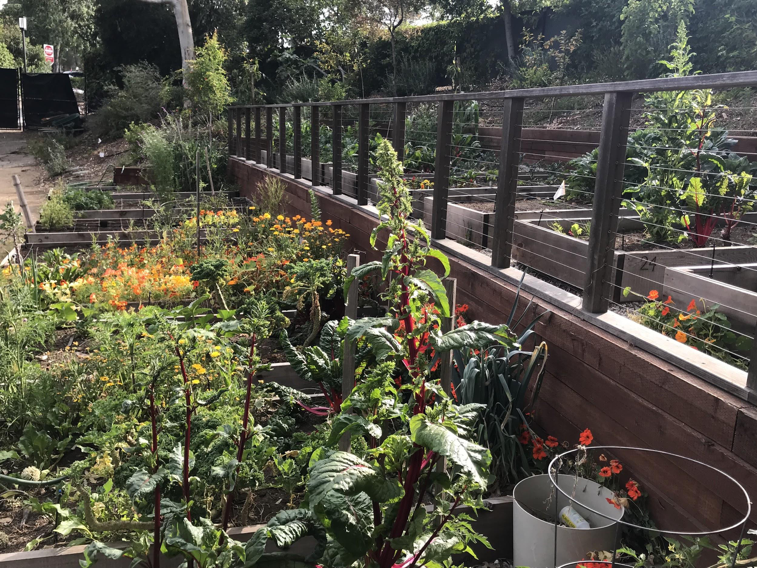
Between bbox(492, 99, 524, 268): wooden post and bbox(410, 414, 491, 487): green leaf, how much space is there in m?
2.11

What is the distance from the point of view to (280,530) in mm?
2010

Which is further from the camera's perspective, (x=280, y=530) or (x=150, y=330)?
(x=150, y=330)

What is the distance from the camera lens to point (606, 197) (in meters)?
2.79

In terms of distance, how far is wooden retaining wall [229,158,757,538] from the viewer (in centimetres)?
206

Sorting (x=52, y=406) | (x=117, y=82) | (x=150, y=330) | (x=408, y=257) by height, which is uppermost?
(x=117, y=82)

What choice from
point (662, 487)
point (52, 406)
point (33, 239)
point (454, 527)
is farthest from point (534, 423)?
point (33, 239)

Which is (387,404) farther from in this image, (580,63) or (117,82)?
(117,82)

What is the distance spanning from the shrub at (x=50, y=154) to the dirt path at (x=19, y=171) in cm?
36

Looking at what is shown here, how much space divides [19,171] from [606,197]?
21.0 m

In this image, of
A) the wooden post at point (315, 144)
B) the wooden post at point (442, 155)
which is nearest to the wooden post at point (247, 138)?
the wooden post at point (315, 144)

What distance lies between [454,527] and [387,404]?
0.49 metres

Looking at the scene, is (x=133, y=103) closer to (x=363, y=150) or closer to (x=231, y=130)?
(x=231, y=130)

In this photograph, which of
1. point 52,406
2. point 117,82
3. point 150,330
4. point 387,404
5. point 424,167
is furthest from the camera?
point 117,82

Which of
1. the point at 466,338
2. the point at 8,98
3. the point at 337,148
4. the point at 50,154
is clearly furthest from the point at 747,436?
the point at 8,98
